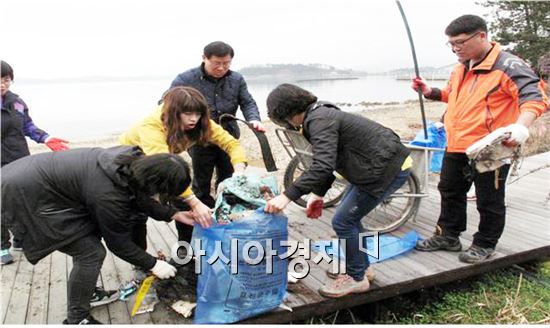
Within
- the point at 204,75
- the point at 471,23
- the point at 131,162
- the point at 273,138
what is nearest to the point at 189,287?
the point at 131,162

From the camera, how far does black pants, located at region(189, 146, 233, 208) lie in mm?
2947

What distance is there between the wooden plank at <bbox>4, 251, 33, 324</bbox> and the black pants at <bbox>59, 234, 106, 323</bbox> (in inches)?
19.0

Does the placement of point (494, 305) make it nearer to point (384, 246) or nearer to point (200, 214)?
point (384, 246)

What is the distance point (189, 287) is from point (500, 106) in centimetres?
211

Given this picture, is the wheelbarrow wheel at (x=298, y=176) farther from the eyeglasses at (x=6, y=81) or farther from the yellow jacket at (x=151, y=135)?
the eyeglasses at (x=6, y=81)

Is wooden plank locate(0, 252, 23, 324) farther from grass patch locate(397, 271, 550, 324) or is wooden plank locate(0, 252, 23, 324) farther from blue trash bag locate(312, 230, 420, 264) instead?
grass patch locate(397, 271, 550, 324)

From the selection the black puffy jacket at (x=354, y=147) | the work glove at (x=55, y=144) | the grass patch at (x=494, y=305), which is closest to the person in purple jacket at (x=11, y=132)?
the work glove at (x=55, y=144)

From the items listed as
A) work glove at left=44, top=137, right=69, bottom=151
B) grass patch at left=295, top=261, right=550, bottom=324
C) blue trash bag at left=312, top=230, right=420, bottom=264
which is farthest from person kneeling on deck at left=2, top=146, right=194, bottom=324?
blue trash bag at left=312, top=230, right=420, bottom=264

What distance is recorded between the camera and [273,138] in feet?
40.0

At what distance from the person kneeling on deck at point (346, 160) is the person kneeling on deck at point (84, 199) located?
0.58 m

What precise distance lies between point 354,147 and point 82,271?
148cm

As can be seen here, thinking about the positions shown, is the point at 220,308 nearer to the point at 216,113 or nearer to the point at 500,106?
the point at 216,113

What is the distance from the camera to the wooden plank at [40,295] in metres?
2.28

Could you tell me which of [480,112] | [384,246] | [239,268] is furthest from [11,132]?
[480,112]
